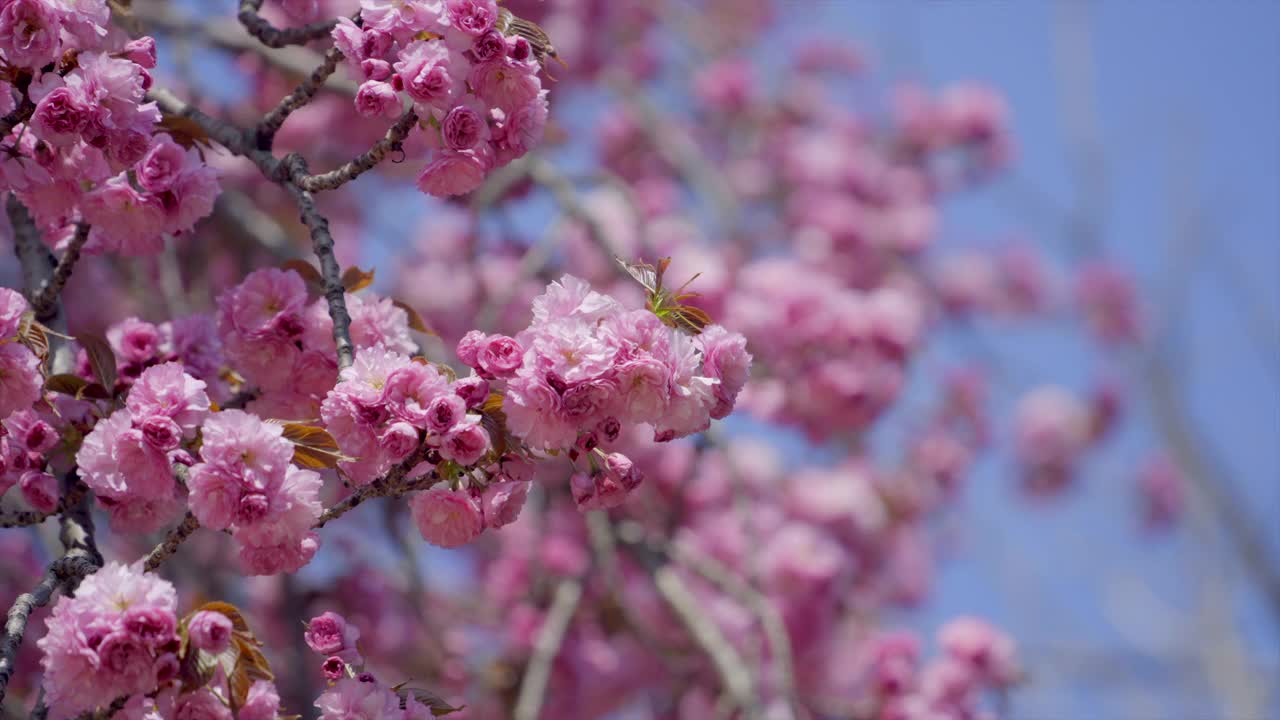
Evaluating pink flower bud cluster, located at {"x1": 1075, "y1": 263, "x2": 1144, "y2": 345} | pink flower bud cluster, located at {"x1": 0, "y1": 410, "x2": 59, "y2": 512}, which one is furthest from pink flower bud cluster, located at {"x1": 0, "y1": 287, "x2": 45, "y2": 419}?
pink flower bud cluster, located at {"x1": 1075, "y1": 263, "x2": 1144, "y2": 345}

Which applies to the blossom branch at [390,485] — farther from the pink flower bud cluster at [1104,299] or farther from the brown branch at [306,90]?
the pink flower bud cluster at [1104,299]

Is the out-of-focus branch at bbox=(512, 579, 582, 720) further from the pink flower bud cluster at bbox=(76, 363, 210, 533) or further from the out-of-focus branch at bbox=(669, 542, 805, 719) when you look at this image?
the pink flower bud cluster at bbox=(76, 363, 210, 533)

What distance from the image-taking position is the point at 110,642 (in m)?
1.19

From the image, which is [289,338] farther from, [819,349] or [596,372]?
[819,349]

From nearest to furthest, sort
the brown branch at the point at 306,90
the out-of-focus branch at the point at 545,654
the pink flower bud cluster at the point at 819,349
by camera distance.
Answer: the brown branch at the point at 306,90
the out-of-focus branch at the point at 545,654
the pink flower bud cluster at the point at 819,349

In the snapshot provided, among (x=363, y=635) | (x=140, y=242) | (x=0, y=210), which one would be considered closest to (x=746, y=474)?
(x=363, y=635)

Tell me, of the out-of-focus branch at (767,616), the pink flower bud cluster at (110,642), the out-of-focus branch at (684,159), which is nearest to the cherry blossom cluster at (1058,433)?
the out-of-focus branch at (684,159)

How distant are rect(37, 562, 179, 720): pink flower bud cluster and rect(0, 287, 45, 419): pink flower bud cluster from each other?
0.35 metres

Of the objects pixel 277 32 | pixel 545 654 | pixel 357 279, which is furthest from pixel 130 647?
pixel 545 654

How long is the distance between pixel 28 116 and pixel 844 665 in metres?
3.19

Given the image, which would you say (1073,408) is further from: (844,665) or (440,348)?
(440,348)

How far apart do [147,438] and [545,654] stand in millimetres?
1580

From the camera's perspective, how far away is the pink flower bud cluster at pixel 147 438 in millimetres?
1352

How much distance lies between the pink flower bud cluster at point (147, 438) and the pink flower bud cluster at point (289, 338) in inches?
7.7
